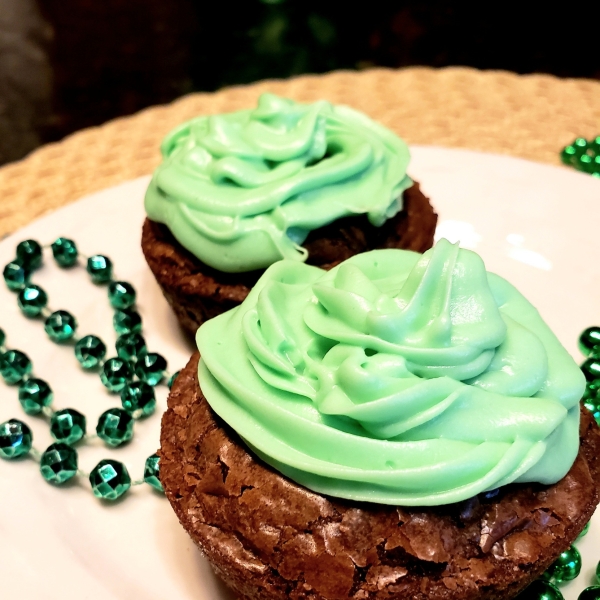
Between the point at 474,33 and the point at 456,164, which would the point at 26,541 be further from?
the point at 474,33

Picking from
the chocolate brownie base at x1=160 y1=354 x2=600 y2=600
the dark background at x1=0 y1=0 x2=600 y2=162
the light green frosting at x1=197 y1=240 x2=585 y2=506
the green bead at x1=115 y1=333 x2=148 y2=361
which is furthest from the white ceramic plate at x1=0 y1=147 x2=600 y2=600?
the dark background at x1=0 y1=0 x2=600 y2=162

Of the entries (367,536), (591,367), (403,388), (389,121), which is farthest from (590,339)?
(389,121)

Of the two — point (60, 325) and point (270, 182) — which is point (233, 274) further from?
point (60, 325)

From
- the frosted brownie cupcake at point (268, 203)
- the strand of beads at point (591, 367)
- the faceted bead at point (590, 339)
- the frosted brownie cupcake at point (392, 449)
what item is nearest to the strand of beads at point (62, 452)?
the frosted brownie cupcake at point (392, 449)

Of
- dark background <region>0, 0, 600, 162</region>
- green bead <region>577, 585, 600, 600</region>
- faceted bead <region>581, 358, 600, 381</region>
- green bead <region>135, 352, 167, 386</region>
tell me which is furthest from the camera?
dark background <region>0, 0, 600, 162</region>

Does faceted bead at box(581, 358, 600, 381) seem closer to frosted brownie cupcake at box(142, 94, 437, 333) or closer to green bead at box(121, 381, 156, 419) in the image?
frosted brownie cupcake at box(142, 94, 437, 333)

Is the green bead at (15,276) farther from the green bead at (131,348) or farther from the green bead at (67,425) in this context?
the green bead at (67,425)
